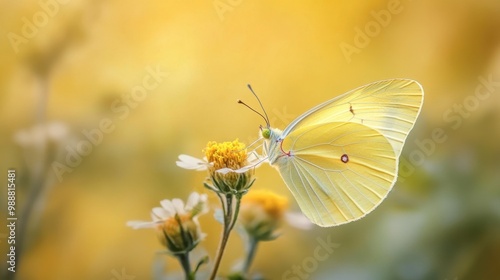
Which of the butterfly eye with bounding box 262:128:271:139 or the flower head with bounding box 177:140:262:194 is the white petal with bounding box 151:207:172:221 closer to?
the flower head with bounding box 177:140:262:194

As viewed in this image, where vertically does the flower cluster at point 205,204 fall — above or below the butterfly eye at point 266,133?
below

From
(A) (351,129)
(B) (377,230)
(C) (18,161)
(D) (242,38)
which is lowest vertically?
(B) (377,230)

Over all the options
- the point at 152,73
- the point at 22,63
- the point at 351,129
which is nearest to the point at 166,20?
the point at 152,73

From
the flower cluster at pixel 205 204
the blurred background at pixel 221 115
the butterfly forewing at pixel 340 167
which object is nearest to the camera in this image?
the flower cluster at pixel 205 204

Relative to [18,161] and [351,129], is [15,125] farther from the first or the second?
[351,129]

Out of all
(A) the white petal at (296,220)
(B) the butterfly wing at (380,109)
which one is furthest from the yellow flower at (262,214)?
(B) the butterfly wing at (380,109)

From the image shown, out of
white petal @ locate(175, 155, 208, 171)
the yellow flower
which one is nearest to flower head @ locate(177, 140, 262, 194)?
white petal @ locate(175, 155, 208, 171)

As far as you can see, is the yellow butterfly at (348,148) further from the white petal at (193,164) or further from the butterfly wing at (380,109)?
the white petal at (193,164)

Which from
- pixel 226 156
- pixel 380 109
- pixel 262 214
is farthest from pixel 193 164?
pixel 380 109
